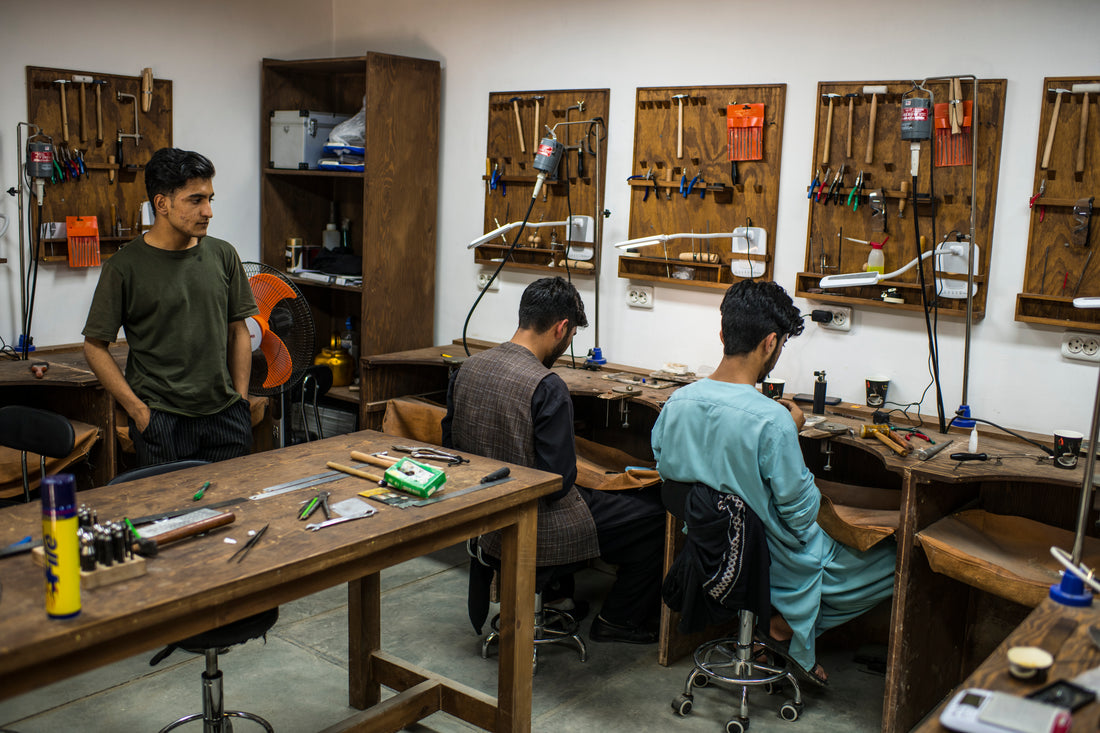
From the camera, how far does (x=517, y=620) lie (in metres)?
2.60

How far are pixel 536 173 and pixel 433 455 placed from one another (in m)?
2.17

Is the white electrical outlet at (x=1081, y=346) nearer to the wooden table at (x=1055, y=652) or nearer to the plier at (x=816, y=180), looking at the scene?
the plier at (x=816, y=180)

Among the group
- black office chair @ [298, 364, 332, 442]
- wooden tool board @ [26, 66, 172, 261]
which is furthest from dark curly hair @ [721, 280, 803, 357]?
wooden tool board @ [26, 66, 172, 261]

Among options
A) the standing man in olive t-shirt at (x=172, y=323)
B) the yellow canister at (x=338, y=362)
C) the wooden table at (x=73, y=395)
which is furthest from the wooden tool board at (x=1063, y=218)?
the wooden table at (x=73, y=395)

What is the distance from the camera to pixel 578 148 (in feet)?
14.2

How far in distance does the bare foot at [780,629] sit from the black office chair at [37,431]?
2103 mm

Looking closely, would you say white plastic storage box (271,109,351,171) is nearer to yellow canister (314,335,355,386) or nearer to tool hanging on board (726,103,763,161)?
yellow canister (314,335,355,386)

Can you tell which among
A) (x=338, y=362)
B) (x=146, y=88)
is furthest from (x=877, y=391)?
(x=146, y=88)

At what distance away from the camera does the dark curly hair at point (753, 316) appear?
2.79m

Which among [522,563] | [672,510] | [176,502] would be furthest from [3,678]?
[672,510]

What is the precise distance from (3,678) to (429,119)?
3.71 meters

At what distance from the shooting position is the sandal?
2912 mm

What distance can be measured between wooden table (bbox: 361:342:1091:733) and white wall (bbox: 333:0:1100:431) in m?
0.22

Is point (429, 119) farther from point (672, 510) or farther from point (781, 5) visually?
point (672, 510)
